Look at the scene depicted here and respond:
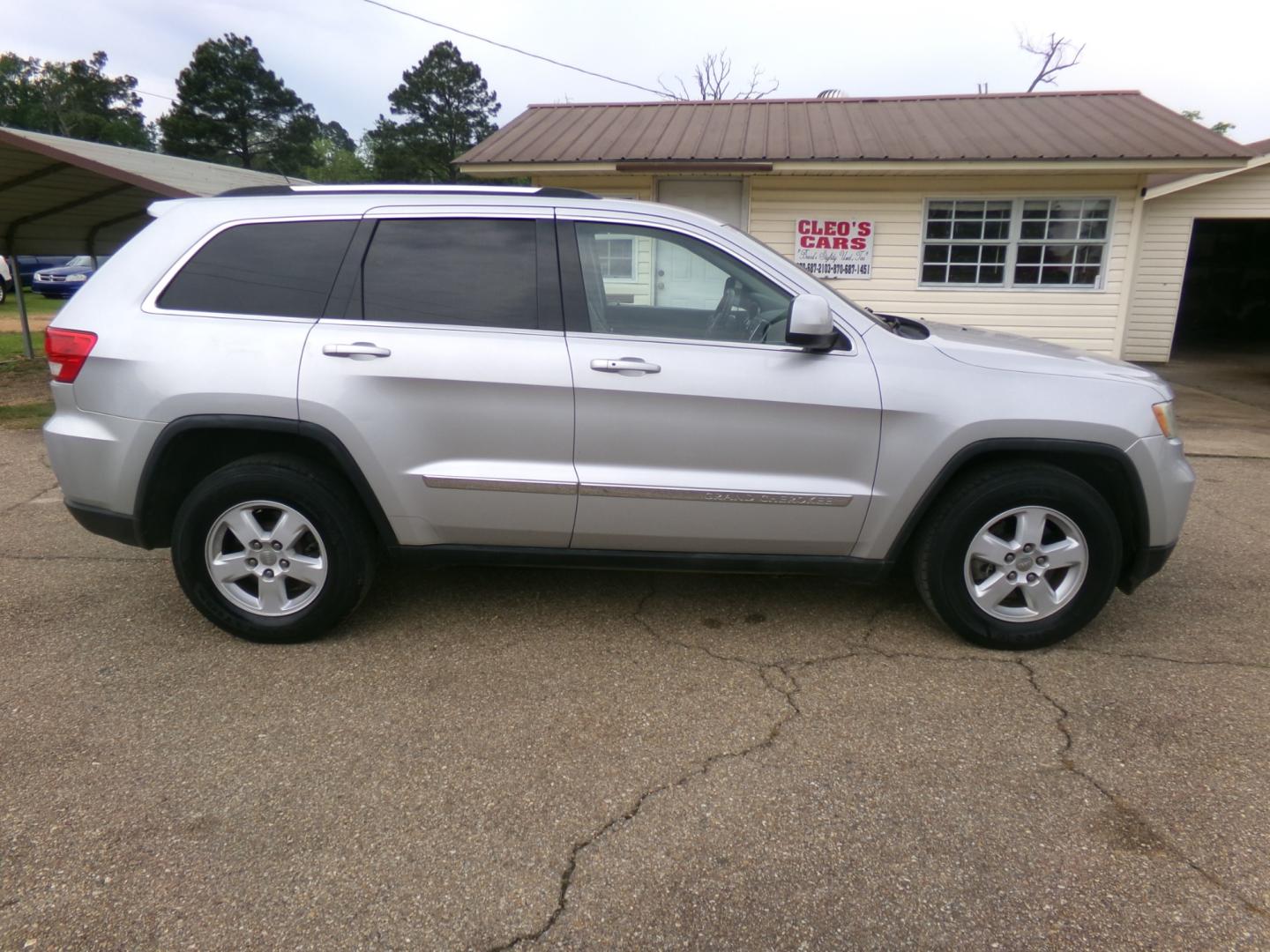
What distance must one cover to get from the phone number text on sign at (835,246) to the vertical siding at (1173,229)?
5.89m

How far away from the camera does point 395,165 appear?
4903 centimetres

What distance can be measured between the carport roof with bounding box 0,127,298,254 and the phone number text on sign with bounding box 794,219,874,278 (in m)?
6.35

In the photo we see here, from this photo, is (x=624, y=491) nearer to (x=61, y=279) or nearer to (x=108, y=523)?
(x=108, y=523)

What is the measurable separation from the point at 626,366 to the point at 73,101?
275 feet

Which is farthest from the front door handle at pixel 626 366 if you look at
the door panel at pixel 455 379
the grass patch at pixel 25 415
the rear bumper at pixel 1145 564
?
the grass patch at pixel 25 415

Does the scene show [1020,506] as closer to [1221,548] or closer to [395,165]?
[1221,548]

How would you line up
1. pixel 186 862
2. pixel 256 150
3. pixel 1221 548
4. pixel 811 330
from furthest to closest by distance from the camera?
1. pixel 256 150
2. pixel 1221 548
3. pixel 811 330
4. pixel 186 862

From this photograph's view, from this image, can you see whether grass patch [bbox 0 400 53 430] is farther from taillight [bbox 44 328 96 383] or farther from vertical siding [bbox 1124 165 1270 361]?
vertical siding [bbox 1124 165 1270 361]

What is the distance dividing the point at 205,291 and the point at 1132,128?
36.7 feet

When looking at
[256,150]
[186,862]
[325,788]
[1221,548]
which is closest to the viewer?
[186,862]

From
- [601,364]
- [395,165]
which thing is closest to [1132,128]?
[601,364]

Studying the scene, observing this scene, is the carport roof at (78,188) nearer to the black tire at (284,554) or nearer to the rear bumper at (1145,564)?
the black tire at (284,554)

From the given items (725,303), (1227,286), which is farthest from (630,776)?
(1227,286)

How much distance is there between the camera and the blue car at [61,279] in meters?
21.0
